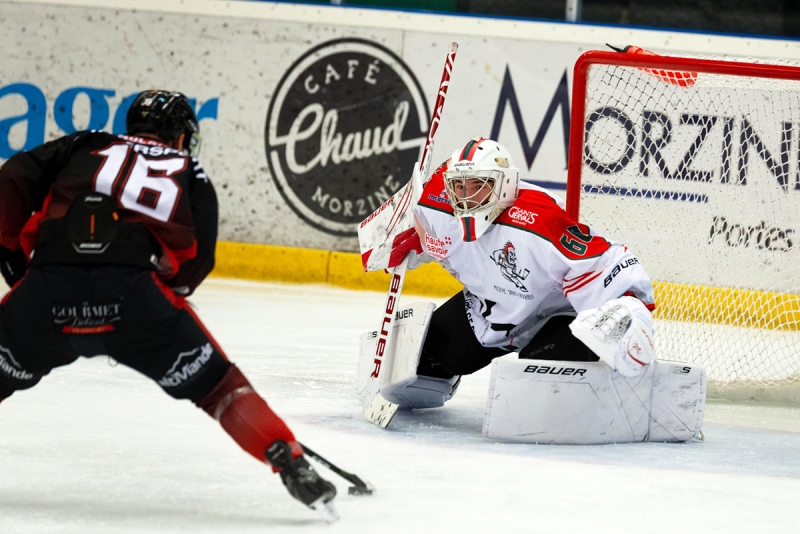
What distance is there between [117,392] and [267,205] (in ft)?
9.75

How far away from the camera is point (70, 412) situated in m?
2.98

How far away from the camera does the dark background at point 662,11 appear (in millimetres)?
6145

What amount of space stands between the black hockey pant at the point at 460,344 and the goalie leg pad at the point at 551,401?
218 mm

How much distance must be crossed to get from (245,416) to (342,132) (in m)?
4.29

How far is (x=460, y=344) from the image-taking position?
10.9ft

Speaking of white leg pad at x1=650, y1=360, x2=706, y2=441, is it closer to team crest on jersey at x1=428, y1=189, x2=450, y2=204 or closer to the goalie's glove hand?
team crest on jersey at x1=428, y1=189, x2=450, y2=204

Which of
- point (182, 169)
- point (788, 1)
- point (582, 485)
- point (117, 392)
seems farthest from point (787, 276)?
point (182, 169)

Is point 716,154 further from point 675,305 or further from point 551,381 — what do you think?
point 551,381

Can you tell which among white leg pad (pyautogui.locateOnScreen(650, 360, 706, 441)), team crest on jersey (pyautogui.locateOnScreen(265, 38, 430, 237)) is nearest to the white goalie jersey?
white leg pad (pyautogui.locateOnScreen(650, 360, 706, 441))

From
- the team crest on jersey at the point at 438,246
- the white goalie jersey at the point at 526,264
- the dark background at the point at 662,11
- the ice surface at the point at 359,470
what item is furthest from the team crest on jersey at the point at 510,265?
the dark background at the point at 662,11

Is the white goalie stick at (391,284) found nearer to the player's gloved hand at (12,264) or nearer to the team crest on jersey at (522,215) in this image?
the team crest on jersey at (522,215)

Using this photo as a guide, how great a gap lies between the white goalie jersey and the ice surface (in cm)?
35

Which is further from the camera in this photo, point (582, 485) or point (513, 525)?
point (582, 485)

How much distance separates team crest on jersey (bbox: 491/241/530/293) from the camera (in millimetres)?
3068
